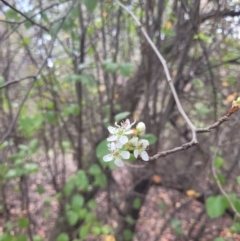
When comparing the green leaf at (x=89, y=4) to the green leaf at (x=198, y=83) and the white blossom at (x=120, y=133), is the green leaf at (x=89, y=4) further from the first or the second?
the green leaf at (x=198, y=83)

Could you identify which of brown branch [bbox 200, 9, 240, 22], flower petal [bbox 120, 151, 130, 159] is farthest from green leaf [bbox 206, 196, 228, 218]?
flower petal [bbox 120, 151, 130, 159]

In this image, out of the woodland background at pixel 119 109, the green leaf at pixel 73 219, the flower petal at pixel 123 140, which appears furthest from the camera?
the green leaf at pixel 73 219

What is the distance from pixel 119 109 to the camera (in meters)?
2.54

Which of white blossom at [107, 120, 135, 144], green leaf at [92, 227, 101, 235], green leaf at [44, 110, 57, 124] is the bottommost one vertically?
green leaf at [92, 227, 101, 235]

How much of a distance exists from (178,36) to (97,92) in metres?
0.88

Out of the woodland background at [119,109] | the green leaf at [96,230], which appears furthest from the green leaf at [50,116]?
the green leaf at [96,230]

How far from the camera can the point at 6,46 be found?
2.52m

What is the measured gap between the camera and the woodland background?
82.9 inches

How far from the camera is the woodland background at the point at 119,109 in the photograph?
6.91 feet

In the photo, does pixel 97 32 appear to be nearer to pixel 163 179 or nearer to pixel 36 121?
pixel 36 121

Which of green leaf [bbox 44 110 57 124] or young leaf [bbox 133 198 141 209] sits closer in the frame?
green leaf [bbox 44 110 57 124]

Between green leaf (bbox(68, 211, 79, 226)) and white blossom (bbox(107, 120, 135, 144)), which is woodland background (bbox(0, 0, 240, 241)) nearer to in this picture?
green leaf (bbox(68, 211, 79, 226))

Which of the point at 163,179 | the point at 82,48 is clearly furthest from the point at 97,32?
the point at 163,179

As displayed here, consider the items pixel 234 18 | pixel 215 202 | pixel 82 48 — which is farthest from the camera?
pixel 82 48
